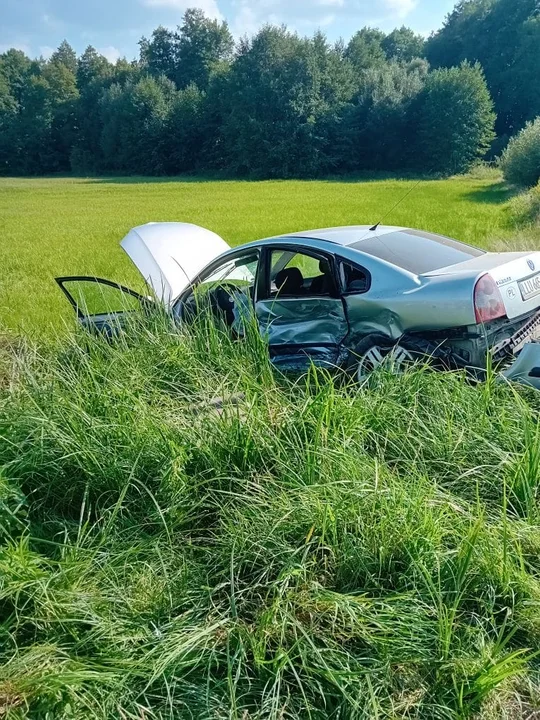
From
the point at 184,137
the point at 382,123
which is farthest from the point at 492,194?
the point at 184,137

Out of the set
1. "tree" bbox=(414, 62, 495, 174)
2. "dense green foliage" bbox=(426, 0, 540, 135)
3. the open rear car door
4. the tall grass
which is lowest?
the tall grass

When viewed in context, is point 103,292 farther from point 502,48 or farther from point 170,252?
point 502,48

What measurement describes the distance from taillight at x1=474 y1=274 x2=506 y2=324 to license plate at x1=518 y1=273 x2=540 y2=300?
1.06 feet

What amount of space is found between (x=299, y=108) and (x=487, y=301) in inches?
2341

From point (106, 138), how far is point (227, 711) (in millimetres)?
75138

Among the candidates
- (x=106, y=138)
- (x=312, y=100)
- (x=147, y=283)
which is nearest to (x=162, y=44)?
(x=106, y=138)

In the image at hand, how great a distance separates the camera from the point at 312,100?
59.6 metres

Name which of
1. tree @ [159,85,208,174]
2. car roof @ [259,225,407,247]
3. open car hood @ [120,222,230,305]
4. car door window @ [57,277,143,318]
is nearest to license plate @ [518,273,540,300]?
car roof @ [259,225,407,247]

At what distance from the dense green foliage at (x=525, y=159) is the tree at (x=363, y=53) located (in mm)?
44102

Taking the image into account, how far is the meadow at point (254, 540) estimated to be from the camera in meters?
2.28

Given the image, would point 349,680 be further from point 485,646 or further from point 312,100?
point 312,100

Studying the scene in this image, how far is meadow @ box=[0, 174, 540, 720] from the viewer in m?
2.28

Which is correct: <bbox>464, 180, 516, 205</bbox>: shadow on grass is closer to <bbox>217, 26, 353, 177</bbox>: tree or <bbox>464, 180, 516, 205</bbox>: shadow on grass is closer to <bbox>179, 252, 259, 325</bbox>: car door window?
<bbox>179, 252, 259, 325</bbox>: car door window

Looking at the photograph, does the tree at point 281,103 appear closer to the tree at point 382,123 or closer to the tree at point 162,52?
the tree at point 382,123
